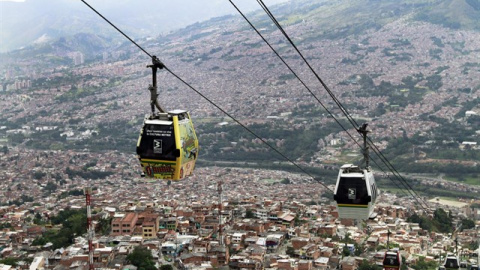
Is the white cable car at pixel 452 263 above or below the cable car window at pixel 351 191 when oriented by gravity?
below

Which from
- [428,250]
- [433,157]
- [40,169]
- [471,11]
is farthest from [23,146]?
[471,11]

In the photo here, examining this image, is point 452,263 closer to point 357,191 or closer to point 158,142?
point 357,191

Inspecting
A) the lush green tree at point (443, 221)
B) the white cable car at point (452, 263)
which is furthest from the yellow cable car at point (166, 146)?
the lush green tree at point (443, 221)

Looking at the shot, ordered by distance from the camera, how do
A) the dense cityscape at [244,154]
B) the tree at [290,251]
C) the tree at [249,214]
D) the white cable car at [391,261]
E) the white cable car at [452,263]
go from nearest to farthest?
1. the white cable car at [391,261]
2. the white cable car at [452,263]
3. the tree at [290,251]
4. the dense cityscape at [244,154]
5. the tree at [249,214]

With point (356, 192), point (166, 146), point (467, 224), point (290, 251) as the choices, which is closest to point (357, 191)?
point (356, 192)

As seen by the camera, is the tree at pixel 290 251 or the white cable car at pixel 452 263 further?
the tree at pixel 290 251

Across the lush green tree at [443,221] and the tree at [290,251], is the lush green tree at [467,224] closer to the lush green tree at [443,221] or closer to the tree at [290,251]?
the lush green tree at [443,221]

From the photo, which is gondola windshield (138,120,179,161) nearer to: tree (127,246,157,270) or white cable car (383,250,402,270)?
white cable car (383,250,402,270)
